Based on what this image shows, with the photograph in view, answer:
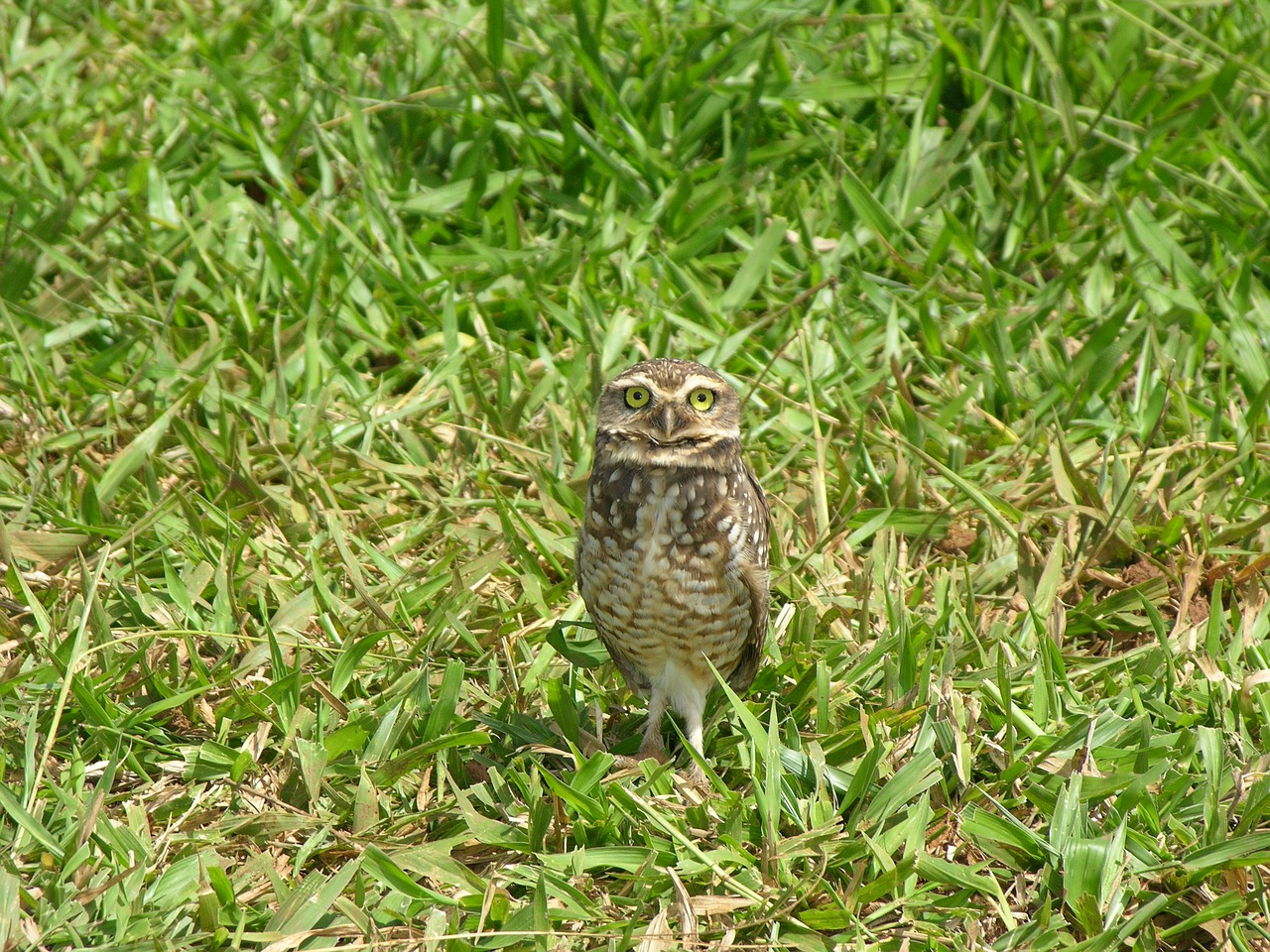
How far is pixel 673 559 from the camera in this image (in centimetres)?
295

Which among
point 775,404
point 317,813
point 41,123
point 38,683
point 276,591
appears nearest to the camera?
point 317,813

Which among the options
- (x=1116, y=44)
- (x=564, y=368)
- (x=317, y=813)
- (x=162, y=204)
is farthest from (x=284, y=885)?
(x=1116, y=44)

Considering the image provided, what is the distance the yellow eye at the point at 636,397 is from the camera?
2.98 metres

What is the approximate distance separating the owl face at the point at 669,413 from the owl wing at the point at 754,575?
0.50ft

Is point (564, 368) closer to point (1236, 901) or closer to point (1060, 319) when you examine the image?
point (1060, 319)

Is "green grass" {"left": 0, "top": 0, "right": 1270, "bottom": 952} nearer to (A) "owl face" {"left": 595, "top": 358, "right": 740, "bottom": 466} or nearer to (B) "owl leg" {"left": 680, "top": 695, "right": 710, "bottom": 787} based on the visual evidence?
(B) "owl leg" {"left": 680, "top": 695, "right": 710, "bottom": 787}

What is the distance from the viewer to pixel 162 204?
4801 mm

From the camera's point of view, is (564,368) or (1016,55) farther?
(1016,55)

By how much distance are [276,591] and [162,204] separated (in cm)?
204

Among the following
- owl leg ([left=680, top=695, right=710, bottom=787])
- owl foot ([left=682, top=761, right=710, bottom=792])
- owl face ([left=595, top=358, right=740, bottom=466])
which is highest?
owl face ([left=595, top=358, right=740, bottom=466])

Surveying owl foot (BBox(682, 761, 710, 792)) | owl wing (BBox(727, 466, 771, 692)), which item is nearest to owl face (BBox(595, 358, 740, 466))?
owl wing (BBox(727, 466, 771, 692))

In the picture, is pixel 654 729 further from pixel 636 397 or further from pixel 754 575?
pixel 636 397

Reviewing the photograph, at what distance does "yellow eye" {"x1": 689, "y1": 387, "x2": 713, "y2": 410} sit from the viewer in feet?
9.75

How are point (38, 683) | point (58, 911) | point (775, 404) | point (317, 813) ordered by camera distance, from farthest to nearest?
point (775, 404), point (38, 683), point (317, 813), point (58, 911)
